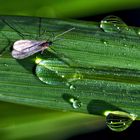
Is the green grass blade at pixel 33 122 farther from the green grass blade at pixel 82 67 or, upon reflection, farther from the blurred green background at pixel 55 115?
the green grass blade at pixel 82 67

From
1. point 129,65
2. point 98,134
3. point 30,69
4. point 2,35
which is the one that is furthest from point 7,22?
point 98,134

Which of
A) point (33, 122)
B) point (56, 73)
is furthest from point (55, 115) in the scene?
point (56, 73)

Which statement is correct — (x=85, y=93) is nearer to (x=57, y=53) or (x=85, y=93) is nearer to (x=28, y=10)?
(x=57, y=53)

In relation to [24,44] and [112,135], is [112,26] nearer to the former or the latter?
[24,44]

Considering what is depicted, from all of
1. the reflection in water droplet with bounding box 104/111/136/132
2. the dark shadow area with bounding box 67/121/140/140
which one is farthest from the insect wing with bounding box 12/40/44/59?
the dark shadow area with bounding box 67/121/140/140

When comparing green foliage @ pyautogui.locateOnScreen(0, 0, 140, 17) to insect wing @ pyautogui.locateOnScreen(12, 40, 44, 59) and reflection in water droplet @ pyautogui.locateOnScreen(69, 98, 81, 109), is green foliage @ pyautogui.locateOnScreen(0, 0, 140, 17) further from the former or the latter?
reflection in water droplet @ pyautogui.locateOnScreen(69, 98, 81, 109)

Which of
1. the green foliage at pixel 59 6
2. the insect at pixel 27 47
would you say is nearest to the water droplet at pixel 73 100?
the insect at pixel 27 47
